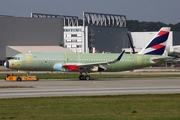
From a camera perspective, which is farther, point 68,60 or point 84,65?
point 68,60

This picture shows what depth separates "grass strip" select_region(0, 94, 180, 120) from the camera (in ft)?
71.0

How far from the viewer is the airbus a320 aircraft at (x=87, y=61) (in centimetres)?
5588

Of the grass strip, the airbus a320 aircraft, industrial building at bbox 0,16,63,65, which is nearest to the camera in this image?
the grass strip

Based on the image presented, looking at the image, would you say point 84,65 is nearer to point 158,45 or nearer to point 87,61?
point 87,61

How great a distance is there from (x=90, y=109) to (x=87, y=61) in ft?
112

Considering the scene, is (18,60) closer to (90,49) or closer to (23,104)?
(23,104)

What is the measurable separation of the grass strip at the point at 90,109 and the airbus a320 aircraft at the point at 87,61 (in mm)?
26042

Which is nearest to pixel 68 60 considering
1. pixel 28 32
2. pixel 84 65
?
pixel 84 65

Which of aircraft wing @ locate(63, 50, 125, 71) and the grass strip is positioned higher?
aircraft wing @ locate(63, 50, 125, 71)

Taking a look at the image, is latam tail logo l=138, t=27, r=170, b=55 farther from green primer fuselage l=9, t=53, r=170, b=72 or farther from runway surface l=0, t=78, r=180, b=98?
runway surface l=0, t=78, r=180, b=98

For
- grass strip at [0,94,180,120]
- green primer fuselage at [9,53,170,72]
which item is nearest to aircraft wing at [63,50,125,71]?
green primer fuselage at [9,53,170,72]

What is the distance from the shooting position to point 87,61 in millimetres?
58750

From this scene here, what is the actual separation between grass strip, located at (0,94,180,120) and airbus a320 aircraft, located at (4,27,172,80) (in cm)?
2604

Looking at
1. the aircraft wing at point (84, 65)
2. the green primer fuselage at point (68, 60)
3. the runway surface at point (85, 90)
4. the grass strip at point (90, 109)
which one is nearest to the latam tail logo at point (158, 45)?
the green primer fuselage at point (68, 60)
